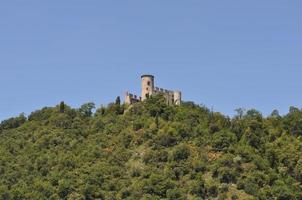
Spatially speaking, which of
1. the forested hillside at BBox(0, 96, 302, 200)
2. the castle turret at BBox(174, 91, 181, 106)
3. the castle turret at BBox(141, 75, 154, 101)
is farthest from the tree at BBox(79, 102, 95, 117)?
the castle turret at BBox(174, 91, 181, 106)

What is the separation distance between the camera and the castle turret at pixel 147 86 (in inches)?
4737

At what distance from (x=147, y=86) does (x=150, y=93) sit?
41.9 inches

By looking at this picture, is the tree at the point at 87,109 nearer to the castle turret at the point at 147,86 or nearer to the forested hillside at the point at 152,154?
the forested hillside at the point at 152,154

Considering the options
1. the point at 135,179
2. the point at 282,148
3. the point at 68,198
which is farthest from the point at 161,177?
the point at 282,148

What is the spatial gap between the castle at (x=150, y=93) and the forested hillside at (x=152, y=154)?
1.40m

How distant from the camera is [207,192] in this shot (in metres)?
98.6

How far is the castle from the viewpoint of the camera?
396 ft

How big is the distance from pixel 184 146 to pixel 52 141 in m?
18.9

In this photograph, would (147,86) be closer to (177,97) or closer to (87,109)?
(177,97)

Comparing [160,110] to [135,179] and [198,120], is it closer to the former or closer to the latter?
[198,120]

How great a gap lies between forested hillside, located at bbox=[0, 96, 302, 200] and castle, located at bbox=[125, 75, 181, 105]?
1.40 m

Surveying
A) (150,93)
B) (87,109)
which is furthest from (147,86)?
(87,109)

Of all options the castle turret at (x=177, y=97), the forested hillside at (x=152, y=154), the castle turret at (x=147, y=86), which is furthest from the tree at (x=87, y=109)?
the castle turret at (x=177, y=97)

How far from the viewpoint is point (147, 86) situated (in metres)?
121
